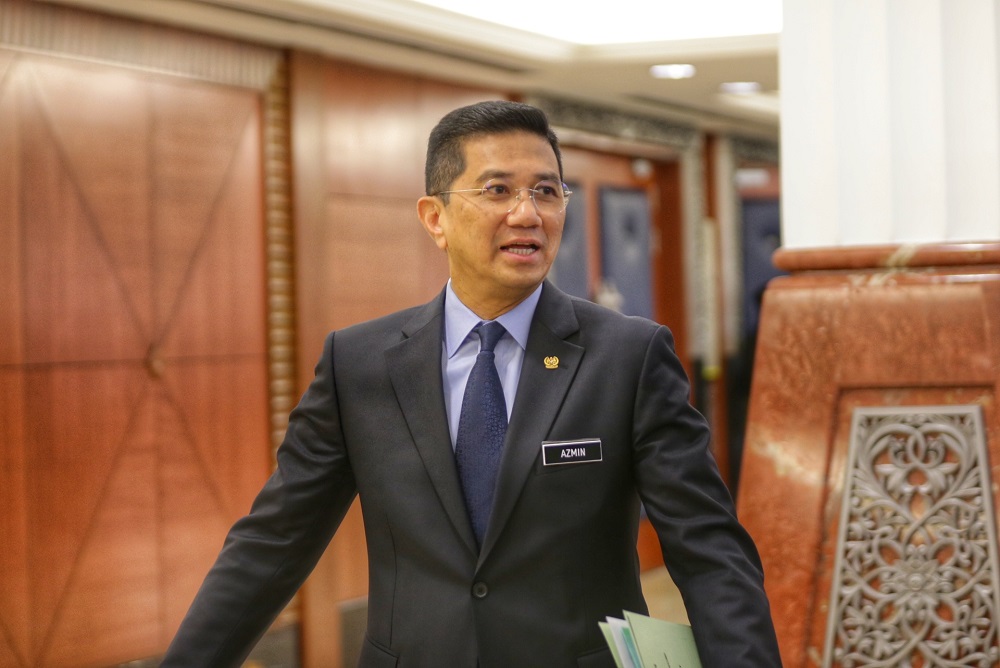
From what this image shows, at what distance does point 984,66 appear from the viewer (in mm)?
1958

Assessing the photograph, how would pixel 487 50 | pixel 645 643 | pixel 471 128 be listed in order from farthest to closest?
1. pixel 487 50
2. pixel 471 128
3. pixel 645 643

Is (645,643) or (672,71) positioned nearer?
(645,643)

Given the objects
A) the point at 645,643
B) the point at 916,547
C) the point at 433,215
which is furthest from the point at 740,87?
the point at 645,643

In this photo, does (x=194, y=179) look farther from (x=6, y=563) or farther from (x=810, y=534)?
(x=810, y=534)

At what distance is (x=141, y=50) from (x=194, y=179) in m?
0.51

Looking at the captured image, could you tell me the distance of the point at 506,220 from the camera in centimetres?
156

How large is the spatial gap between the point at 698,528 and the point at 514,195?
0.50m

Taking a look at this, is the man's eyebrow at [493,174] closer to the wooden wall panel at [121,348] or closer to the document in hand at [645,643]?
the document in hand at [645,643]

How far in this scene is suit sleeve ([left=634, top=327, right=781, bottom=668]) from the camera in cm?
140

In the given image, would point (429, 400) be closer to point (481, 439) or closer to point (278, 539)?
point (481, 439)

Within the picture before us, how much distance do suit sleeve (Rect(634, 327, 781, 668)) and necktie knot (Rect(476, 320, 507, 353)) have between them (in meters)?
0.21

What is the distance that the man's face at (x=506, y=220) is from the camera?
5.12 ft

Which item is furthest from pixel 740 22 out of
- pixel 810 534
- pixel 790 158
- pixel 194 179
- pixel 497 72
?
pixel 810 534

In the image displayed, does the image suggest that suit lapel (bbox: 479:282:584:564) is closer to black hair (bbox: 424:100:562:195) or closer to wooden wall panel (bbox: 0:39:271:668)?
black hair (bbox: 424:100:562:195)
